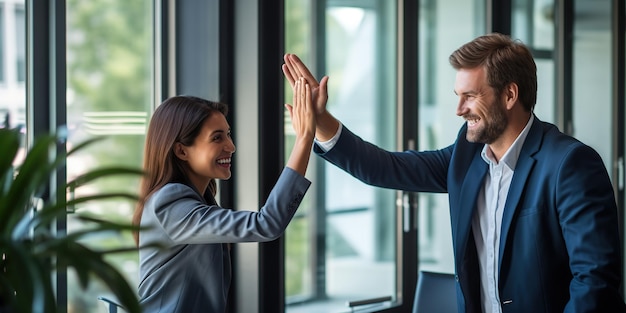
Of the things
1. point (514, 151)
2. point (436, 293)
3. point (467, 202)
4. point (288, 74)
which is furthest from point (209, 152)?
point (436, 293)

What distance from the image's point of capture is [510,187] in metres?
2.25

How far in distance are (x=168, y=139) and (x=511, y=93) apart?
1031 millimetres

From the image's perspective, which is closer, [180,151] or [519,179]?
[180,151]

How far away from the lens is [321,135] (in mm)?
2389

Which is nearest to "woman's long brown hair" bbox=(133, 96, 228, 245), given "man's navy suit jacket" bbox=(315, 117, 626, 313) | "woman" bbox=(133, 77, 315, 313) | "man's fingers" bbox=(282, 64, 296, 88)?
"woman" bbox=(133, 77, 315, 313)

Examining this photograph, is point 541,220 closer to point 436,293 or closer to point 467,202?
point 467,202

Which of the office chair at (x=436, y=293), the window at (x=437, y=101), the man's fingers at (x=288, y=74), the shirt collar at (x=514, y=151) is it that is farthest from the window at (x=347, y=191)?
the shirt collar at (x=514, y=151)

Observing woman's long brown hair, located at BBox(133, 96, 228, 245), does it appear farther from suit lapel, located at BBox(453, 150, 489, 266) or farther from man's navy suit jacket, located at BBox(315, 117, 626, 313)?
suit lapel, located at BBox(453, 150, 489, 266)

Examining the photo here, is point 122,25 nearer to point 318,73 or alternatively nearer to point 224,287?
point 318,73

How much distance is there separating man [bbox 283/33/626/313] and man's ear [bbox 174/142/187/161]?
404 mm

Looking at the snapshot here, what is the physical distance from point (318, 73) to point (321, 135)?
1.12 metres

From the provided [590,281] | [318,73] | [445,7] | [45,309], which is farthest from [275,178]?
[45,309]

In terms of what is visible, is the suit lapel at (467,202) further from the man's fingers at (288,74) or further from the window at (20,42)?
the window at (20,42)

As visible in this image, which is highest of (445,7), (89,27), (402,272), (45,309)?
(445,7)
